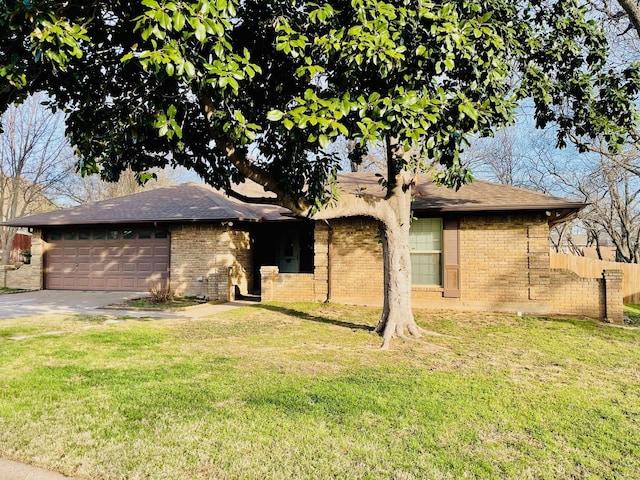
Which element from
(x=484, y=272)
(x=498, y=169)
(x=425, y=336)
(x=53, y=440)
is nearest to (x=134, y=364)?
(x=53, y=440)

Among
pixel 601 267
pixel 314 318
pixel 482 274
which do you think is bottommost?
pixel 314 318

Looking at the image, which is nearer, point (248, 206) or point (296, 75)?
point (296, 75)

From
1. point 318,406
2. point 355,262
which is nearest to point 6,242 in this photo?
point 355,262

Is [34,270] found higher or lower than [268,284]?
higher

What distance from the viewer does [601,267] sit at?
1620cm

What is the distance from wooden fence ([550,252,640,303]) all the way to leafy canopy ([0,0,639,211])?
32.1 feet

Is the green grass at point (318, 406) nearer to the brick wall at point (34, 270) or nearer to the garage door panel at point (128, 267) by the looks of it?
the garage door panel at point (128, 267)

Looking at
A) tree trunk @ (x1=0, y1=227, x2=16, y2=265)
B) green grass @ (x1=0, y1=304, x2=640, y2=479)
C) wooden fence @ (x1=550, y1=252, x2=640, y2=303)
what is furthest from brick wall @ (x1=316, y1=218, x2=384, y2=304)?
tree trunk @ (x1=0, y1=227, x2=16, y2=265)

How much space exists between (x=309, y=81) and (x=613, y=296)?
8.84 m

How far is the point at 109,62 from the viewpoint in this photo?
612 cm

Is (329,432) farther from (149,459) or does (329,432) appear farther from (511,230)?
(511,230)

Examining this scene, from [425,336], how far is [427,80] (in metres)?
4.60

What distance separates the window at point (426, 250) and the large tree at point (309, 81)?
10.7ft

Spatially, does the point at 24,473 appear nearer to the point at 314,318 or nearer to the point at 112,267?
the point at 314,318
